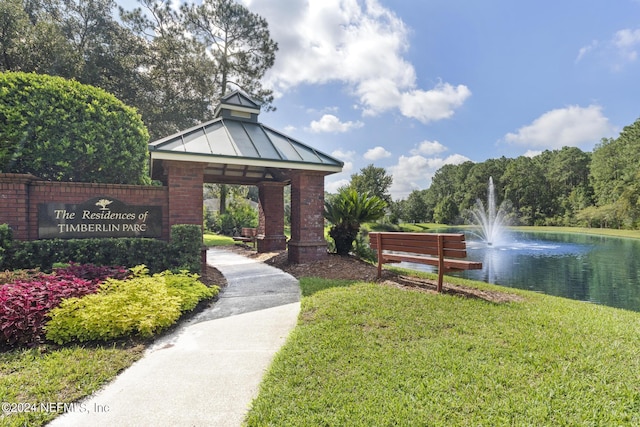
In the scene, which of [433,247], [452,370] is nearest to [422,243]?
[433,247]

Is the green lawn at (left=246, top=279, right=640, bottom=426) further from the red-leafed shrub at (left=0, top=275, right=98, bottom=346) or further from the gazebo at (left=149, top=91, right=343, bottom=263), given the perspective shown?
the gazebo at (left=149, top=91, right=343, bottom=263)

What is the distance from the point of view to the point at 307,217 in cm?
859

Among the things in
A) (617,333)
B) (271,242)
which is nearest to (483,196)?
(271,242)

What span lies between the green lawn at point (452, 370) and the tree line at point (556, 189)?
41422 millimetres

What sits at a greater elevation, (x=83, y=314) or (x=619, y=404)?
(x=83, y=314)

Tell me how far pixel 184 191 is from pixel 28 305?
3.83m

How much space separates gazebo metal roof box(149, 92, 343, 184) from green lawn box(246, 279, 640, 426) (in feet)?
14.8

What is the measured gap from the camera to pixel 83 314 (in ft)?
12.1

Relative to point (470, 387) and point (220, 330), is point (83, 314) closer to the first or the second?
point (220, 330)

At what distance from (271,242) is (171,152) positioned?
5520mm

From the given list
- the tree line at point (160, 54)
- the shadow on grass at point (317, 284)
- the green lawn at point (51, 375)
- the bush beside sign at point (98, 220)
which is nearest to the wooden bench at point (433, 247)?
the shadow on grass at point (317, 284)

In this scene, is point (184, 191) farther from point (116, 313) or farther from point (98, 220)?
point (116, 313)

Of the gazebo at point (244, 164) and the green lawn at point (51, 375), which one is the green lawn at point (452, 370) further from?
the gazebo at point (244, 164)

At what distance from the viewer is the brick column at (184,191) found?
23.2 feet
